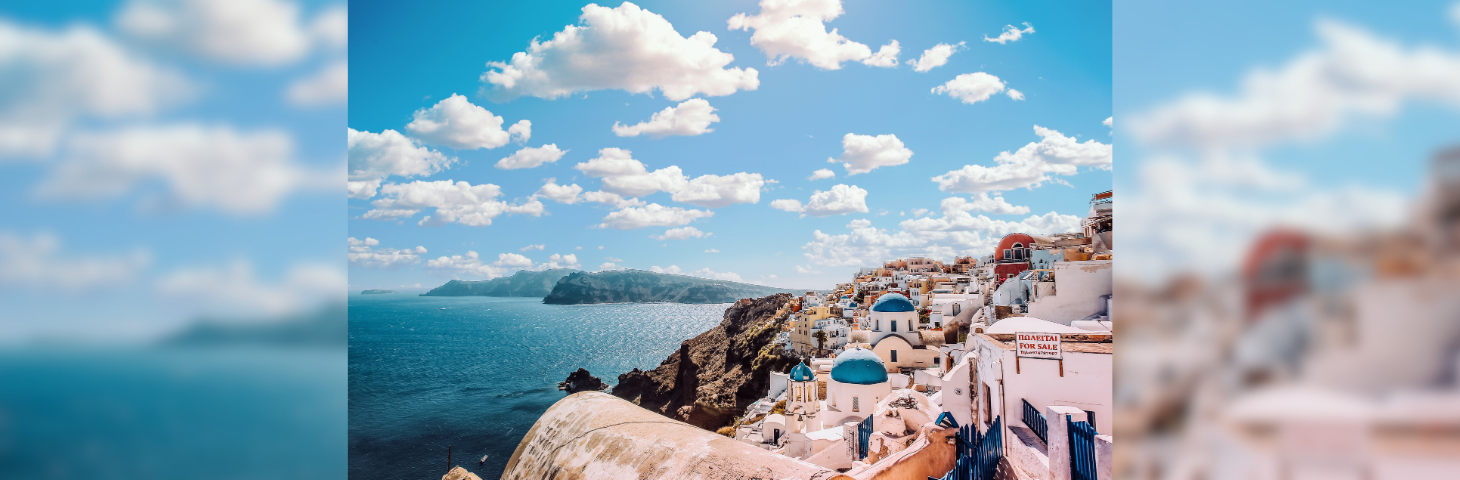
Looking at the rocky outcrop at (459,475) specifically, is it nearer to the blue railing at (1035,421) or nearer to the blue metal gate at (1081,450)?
the blue metal gate at (1081,450)

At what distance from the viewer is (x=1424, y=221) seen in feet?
1.97

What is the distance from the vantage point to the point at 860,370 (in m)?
12.8

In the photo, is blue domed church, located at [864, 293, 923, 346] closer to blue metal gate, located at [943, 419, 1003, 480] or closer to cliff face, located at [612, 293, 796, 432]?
cliff face, located at [612, 293, 796, 432]

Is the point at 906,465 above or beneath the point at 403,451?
above

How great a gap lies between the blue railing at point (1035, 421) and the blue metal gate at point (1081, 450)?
1.37 m

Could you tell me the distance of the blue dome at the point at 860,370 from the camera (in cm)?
1266

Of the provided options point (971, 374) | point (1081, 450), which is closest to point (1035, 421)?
point (1081, 450)

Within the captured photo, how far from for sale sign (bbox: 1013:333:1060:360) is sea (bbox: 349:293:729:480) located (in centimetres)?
1873

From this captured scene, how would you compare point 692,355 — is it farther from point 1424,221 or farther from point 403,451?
point 1424,221

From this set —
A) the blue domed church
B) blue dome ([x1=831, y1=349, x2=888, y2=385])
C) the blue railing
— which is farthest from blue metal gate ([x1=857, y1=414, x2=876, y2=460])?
the blue domed church

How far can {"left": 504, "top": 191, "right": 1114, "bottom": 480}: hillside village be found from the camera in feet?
9.55

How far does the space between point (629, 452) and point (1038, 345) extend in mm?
3973

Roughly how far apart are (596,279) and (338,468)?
427 feet

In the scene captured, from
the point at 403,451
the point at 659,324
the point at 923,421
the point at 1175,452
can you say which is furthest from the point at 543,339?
the point at 1175,452
